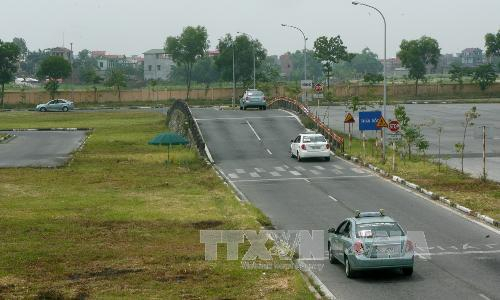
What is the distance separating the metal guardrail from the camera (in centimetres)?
5508

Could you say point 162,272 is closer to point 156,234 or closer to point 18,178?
point 156,234

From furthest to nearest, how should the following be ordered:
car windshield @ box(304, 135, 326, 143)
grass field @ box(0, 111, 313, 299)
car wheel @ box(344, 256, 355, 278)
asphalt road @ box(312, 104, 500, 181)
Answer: car windshield @ box(304, 135, 326, 143), asphalt road @ box(312, 104, 500, 181), car wheel @ box(344, 256, 355, 278), grass field @ box(0, 111, 313, 299)

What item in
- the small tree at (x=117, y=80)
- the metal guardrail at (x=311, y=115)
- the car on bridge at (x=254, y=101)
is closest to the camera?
the metal guardrail at (x=311, y=115)

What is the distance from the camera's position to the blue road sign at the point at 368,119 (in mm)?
47531

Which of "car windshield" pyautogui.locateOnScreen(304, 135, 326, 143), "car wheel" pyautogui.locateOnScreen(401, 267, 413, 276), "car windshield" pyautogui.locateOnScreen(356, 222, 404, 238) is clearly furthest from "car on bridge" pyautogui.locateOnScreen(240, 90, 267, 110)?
"car wheel" pyautogui.locateOnScreen(401, 267, 413, 276)

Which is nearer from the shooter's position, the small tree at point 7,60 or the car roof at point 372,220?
the car roof at point 372,220

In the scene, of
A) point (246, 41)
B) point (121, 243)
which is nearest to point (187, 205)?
point (121, 243)

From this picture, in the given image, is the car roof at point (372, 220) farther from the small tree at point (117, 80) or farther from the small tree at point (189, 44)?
the small tree at point (189, 44)

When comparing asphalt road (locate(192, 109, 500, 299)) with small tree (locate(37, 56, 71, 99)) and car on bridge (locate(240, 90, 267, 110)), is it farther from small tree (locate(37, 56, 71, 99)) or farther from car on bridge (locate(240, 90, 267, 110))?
small tree (locate(37, 56, 71, 99))

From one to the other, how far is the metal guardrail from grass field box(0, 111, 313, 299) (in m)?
9.10

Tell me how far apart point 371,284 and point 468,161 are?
2957 centimetres

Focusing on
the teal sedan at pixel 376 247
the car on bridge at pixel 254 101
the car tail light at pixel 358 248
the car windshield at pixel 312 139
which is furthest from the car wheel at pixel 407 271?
the car on bridge at pixel 254 101

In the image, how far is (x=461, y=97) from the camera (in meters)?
122

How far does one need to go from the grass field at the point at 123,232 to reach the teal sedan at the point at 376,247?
137 centimetres
